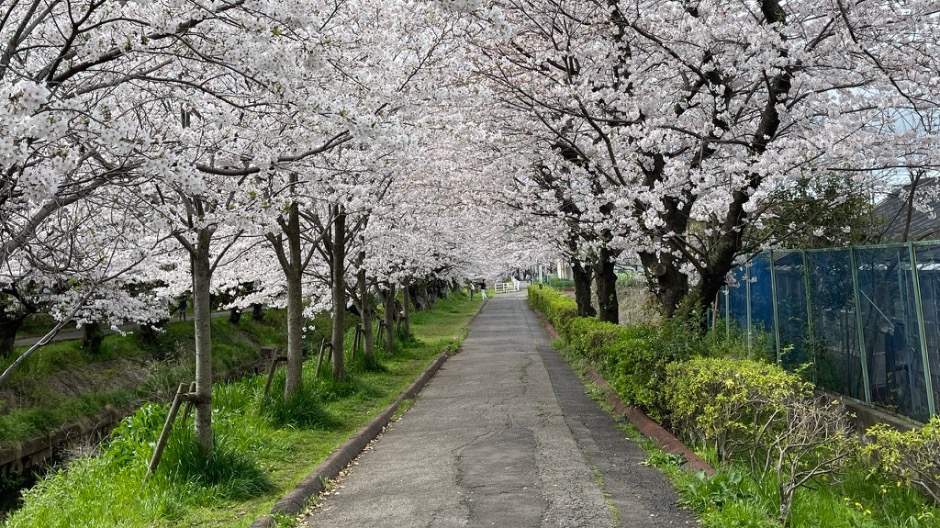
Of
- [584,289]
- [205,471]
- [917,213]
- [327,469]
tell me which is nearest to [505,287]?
[584,289]

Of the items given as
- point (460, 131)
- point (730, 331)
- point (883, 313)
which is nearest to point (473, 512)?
point (883, 313)

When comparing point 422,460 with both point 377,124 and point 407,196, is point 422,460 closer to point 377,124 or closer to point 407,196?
point 377,124

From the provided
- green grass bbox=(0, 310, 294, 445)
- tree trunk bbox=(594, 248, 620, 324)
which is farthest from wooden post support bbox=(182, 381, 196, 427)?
tree trunk bbox=(594, 248, 620, 324)

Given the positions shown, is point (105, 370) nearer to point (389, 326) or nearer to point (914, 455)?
point (389, 326)

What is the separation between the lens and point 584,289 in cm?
2469

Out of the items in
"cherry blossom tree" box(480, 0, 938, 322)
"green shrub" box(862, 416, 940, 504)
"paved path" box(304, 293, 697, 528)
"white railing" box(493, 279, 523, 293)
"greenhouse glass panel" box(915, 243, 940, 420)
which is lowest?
"paved path" box(304, 293, 697, 528)

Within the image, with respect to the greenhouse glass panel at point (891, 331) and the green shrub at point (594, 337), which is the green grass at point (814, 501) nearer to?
the greenhouse glass panel at point (891, 331)

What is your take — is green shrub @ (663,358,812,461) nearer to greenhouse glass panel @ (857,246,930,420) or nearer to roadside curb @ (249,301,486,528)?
greenhouse glass panel @ (857,246,930,420)

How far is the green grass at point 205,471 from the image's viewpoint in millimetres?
6410

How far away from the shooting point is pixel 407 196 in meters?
16.9

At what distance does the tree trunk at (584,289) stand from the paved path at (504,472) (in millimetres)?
10328

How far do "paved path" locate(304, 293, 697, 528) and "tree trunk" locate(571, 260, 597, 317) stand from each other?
10328 millimetres

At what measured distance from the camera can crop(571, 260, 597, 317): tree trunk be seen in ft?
79.6

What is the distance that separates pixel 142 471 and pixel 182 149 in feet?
10.6
